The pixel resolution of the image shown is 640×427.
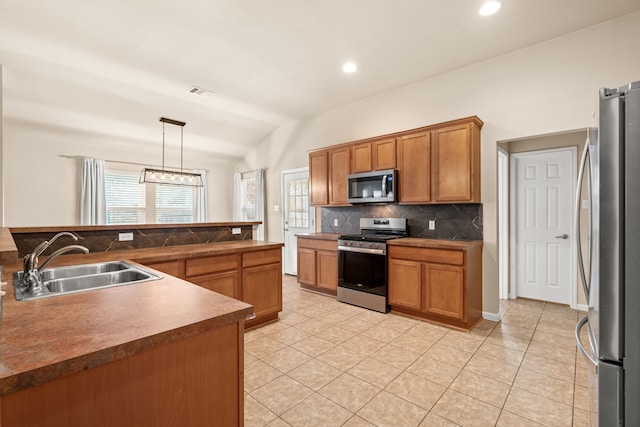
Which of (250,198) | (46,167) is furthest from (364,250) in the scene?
(46,167)

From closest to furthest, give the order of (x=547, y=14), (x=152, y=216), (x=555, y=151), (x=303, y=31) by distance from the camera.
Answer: (x=547, y=14), (x=303, y=31), (x=555, y=151), (x=152, y=216)

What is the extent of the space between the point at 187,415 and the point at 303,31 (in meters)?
3.15

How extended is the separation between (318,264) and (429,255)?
1740 mm

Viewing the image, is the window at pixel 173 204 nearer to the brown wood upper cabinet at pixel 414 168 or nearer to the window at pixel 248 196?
the window at pixel 248 196

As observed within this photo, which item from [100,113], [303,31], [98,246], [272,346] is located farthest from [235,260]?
[100,113]

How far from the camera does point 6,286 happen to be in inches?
60.3

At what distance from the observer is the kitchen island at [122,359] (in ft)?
2.61

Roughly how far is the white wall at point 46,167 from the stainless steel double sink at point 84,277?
3869 mm

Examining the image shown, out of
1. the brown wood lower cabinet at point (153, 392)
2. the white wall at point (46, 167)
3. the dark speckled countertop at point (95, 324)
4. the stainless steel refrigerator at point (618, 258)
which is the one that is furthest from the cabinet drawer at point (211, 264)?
the white wall at point (46, 167)

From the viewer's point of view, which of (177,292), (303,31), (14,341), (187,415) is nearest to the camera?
(14,341)

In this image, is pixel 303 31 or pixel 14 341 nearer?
pixel 14 341

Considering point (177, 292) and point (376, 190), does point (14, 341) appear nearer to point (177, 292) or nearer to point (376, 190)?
point (177, 292)

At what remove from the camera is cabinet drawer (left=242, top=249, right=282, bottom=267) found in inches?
126

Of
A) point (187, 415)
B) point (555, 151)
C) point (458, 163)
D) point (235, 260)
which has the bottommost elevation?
point (187, 415)
